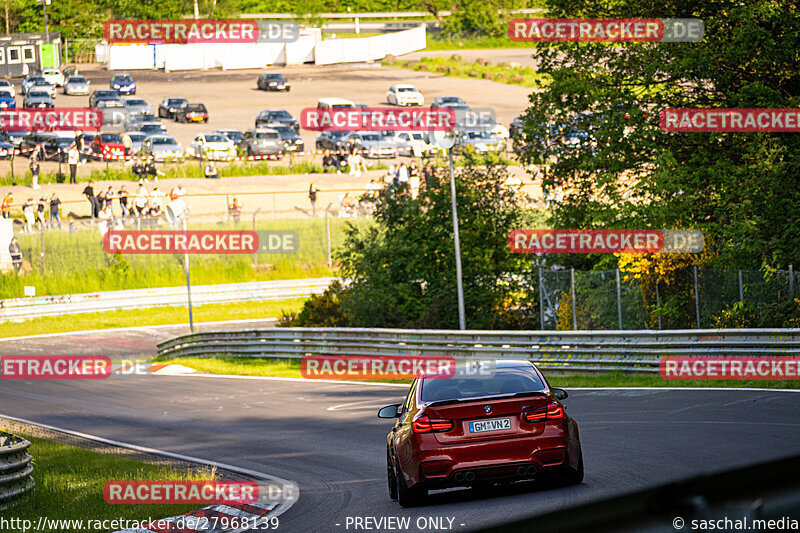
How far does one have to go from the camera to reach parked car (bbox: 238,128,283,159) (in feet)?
212

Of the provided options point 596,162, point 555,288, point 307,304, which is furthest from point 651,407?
point 307,304

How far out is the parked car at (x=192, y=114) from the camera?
74.9m

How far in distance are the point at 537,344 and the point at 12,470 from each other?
43.7ft

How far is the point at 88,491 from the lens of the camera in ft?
41.4

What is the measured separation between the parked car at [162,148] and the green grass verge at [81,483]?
45707 millimetres

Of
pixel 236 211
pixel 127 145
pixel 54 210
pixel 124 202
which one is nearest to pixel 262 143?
pixel 127 145

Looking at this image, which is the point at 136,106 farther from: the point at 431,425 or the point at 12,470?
the point at 431,425

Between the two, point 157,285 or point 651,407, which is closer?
point 651,407

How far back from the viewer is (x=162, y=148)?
61906 millimetres

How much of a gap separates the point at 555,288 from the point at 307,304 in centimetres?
955

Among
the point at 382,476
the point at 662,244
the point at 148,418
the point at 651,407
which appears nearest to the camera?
→ the point at 382,476

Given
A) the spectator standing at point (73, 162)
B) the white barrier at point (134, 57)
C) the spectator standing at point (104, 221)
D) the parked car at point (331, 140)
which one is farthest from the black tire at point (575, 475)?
the white barrier at point (134, 57)

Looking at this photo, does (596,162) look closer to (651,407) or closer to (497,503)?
(651,407)

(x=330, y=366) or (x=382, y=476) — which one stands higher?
(x=382, y=476)
